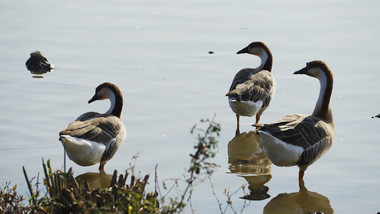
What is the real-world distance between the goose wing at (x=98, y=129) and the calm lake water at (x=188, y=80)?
1.30 feet

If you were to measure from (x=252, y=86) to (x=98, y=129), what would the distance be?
8.95 feet

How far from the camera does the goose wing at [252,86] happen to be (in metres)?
8.74

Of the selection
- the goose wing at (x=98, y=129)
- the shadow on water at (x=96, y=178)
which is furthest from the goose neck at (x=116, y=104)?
the shadow on water at (x=96, y=178)

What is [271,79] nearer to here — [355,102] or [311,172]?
[355,102]

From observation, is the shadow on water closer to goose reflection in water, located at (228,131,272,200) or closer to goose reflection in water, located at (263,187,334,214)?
goose reflection in water, located at (228,131,272,200)

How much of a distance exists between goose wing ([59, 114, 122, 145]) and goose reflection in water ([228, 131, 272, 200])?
142 centimetres

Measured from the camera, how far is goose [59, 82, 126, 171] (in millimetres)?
6715

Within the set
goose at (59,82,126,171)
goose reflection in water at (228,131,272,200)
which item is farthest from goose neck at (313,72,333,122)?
goose at (59,82,126,171)

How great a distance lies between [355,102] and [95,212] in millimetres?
5982

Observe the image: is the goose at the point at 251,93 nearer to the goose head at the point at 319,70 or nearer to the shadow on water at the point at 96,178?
the goose head at the point at 319,70

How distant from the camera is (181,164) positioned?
7.30 metres

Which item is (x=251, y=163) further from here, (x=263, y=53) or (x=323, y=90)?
(x=263, y=53)

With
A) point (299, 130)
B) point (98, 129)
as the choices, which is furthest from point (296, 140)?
point (98, 129)

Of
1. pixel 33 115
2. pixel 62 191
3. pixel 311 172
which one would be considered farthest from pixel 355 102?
pixel 62 191
